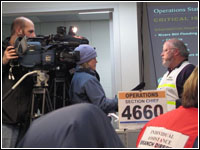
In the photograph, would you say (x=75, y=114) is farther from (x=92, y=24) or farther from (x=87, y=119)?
(x=92, y=24)

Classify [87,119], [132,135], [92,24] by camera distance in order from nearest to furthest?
1. [87,119]
2. [132,135]
3. [92,24]

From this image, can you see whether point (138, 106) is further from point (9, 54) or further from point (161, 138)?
point (9, 54)

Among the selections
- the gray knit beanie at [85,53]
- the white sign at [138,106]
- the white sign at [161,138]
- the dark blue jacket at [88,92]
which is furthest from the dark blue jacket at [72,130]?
the gray knit beanie at [85,53]

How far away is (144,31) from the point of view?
3146mm

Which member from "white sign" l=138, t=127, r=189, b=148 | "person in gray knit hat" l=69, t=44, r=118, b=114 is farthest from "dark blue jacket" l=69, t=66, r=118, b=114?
"white sign" l=138, t=127, r=189, b=148

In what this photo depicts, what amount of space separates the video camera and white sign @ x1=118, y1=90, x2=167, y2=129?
0.55 metres

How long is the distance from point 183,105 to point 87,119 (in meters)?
0.76

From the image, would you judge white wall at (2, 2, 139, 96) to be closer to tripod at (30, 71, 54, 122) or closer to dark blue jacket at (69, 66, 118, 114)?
dark blue jacket at (69, 66, 118, 114)

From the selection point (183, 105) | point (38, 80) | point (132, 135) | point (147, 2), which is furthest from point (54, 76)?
point (147, 2)

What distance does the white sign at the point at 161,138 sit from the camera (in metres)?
1.16

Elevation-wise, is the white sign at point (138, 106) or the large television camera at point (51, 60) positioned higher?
the large television camera at point (51, 60)

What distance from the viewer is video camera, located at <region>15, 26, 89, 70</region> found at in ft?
6.30

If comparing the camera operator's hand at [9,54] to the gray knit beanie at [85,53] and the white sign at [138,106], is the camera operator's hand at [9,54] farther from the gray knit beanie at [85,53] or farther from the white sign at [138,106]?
the white sign at [138,106]

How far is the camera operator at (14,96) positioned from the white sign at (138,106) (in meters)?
0.76
